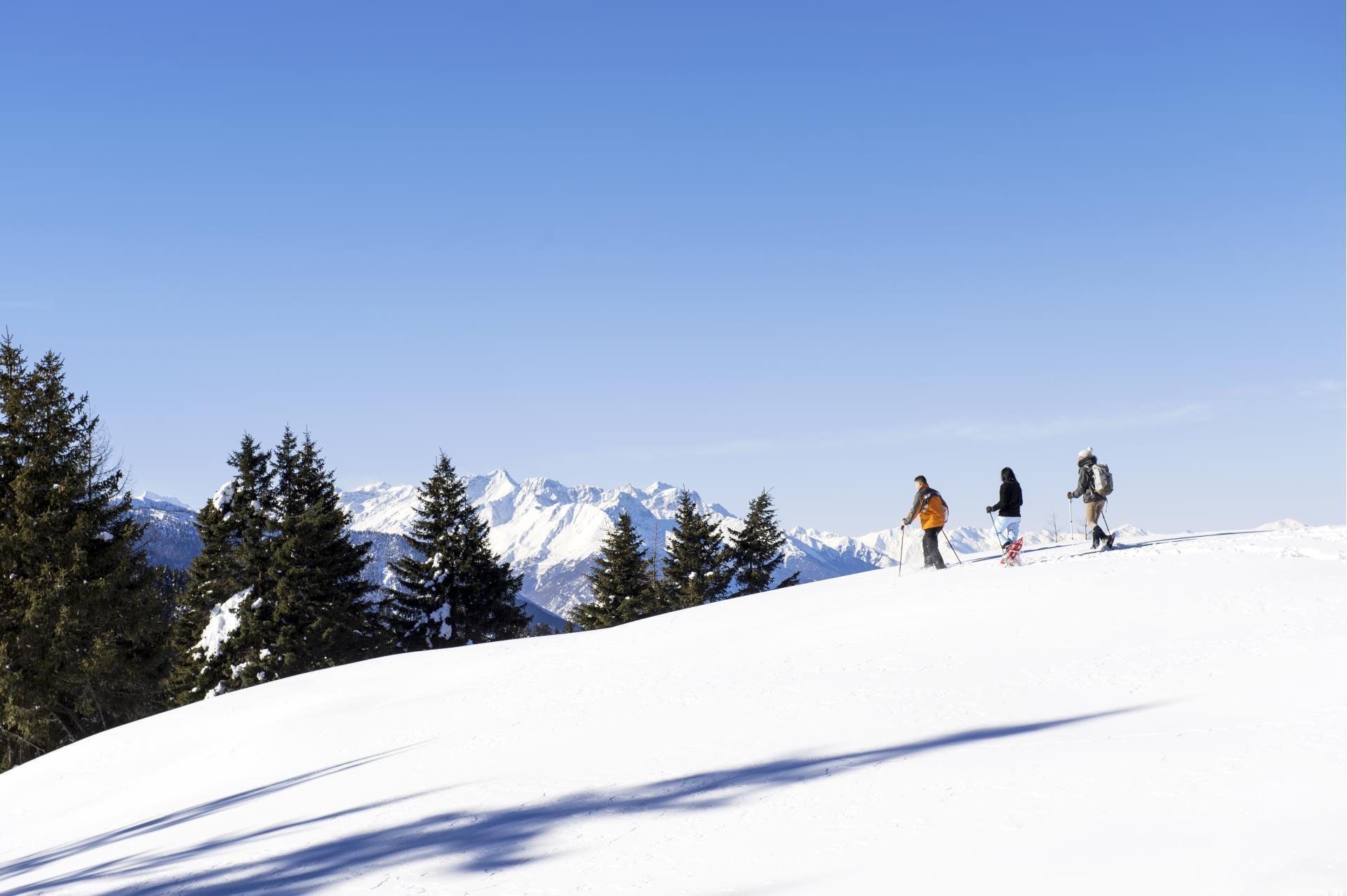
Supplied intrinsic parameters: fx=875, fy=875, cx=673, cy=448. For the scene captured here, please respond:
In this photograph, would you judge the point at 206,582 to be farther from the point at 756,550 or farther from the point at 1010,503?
the point at 1010,503

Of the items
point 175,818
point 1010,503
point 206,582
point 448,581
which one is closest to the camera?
point 175,818

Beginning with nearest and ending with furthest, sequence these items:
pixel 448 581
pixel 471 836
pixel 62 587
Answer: pixel 471 836
pixel 62 587
pixel 448 581

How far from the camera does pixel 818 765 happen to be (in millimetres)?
8383

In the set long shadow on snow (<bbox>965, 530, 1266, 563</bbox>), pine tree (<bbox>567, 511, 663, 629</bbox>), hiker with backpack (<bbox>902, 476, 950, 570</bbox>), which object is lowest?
pine tree (<bbox>567, 511, 663, 629</bbox>)

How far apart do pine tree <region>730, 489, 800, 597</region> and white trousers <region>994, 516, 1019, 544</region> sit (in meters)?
36.4

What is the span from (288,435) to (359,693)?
31759mm

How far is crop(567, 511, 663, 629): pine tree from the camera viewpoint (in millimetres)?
50000

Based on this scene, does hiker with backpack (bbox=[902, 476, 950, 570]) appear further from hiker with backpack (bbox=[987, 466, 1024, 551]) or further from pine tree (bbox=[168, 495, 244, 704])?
pine tree (bbox=[168, 495, 244, 704])

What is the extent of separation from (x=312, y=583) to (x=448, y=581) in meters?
7.90

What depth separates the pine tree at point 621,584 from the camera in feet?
164

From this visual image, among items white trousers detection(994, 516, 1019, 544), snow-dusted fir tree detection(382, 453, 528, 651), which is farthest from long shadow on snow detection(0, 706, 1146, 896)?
snow-dusted fir tree detection(382, 453, 528, 651)

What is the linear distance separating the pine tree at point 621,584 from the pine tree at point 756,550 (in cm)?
641

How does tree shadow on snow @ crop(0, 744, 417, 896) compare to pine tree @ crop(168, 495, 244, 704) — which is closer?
tree shadow on snow @ crop(0, 744, 417, 896)

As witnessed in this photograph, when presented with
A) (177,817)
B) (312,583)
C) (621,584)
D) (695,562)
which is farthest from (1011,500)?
(695,562)
